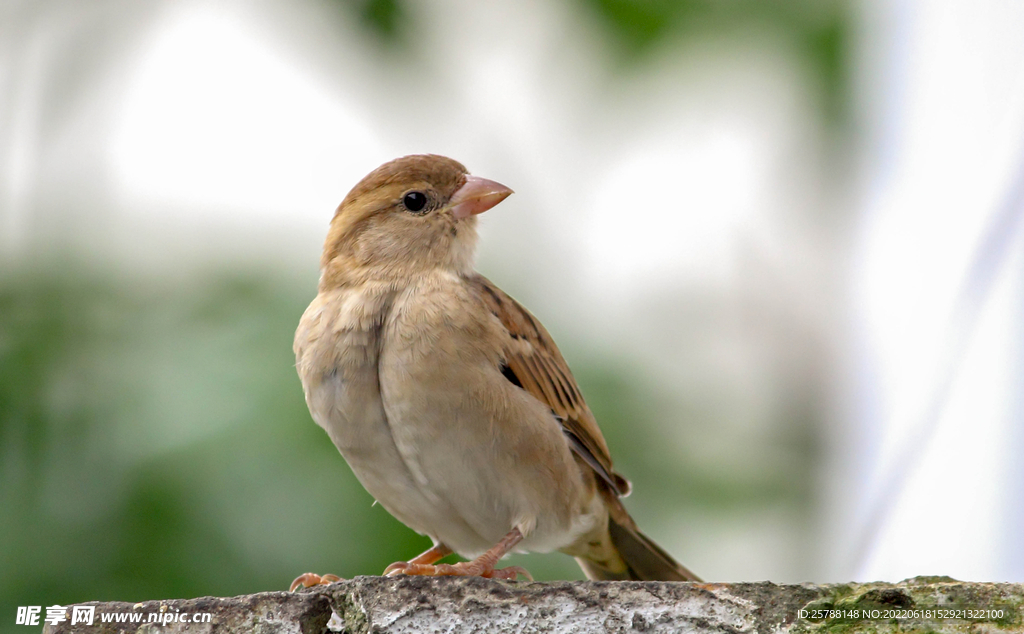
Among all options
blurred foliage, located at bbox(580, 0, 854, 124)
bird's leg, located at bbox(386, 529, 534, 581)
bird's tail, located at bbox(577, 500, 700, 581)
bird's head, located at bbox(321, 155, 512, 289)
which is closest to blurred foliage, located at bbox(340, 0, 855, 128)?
blurred foliage, located at bbox(580, 0, 854, 124)

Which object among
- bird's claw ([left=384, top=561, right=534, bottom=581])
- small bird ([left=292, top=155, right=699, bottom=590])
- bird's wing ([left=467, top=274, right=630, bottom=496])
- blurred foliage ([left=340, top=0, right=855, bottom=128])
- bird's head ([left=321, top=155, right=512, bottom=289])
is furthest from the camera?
blurred foliage ([left=340, top=0, right=855, bottom=128])

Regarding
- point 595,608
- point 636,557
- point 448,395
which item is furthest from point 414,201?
point 595,608

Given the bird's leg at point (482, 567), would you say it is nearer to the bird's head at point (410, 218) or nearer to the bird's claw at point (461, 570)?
the bird's claw at point (461, 570)

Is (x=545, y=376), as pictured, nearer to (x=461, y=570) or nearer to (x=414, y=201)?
(x=461, y=570)

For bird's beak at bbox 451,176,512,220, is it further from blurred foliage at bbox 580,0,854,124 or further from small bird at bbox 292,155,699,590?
blurred foliage at bbox 580,0,854,124

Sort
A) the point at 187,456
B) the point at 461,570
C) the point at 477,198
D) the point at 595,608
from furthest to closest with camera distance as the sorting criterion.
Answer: the point at 187,456, the point at 477,198, the point at 461,570, the point at 595,608

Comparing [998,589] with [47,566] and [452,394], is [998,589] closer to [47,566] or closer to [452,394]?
[452,394]
